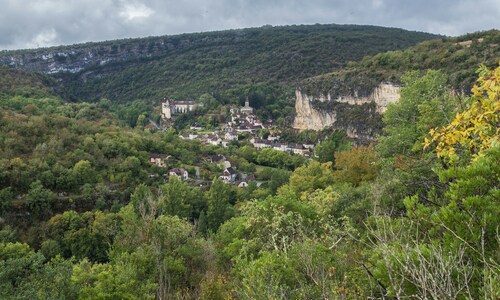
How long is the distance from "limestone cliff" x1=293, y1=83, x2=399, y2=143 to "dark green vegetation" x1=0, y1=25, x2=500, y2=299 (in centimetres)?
402

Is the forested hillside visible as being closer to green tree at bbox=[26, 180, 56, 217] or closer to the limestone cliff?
the limestone cliff

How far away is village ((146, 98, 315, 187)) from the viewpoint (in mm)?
41000

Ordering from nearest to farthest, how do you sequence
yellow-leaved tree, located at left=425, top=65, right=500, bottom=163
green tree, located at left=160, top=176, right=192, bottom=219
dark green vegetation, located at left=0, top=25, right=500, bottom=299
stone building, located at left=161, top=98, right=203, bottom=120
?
yellow-leaved tree, located at left=425, top=65, right=500, bottom=163
dark green vegetation, located at left=0, top=25, right=500, bottom=299
green tree, located at left=160, top=176, right=192, bottom=219
stone building, located at left=161, top=98, right=203, bottom=120

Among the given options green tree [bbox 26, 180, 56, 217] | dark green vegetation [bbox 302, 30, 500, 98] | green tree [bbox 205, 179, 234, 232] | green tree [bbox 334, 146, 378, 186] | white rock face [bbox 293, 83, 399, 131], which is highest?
dark green vegetation [bbox 302, 30, 500, 98]

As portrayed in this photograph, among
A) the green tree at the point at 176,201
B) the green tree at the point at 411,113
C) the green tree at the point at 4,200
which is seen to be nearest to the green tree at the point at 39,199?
the green tree at the point at 4,200

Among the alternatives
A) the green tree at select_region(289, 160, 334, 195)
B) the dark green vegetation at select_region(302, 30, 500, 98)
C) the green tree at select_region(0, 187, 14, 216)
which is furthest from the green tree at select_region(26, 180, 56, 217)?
the dark green vegetation at select_region(302, 30, 500, 98)

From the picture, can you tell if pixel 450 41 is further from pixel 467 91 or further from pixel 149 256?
pixel 149 256

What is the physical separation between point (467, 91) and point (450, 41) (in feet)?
79.9

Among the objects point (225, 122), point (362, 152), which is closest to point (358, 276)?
point (362, 152)

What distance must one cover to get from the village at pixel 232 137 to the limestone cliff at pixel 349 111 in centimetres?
541

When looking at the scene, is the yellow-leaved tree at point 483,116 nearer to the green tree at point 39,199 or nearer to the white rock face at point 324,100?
the green tree at point 39,199

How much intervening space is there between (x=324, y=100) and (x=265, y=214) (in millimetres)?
51594

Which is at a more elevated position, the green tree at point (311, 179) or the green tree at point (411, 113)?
the green tree at point (411, 113)

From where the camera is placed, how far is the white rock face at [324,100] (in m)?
48.6
